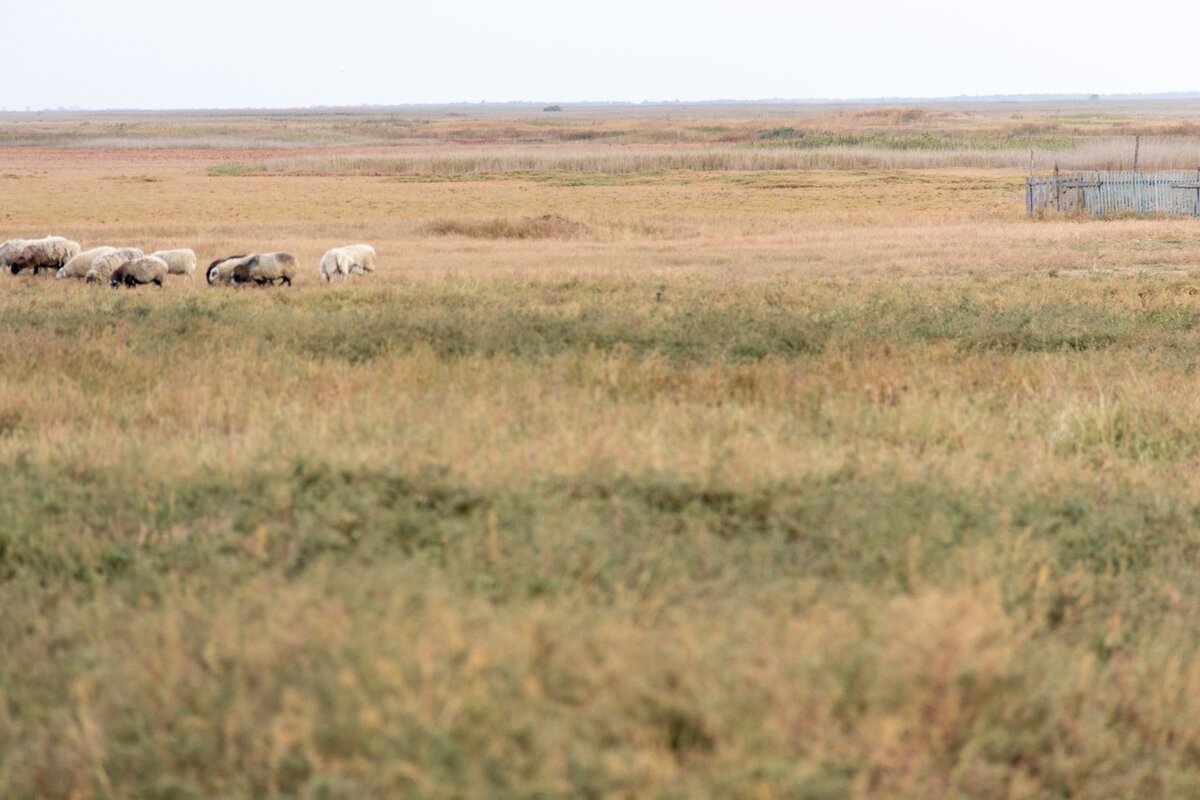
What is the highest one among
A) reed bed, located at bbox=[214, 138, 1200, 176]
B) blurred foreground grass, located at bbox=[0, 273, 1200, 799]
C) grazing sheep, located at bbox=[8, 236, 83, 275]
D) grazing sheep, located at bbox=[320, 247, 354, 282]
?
reed bed, located at bbox=[214, 138, 1200, 176]

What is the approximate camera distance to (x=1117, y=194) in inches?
1363

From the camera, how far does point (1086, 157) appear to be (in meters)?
59.4

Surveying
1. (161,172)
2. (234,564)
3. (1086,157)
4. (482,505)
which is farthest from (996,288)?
(161,172)

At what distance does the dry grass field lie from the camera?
3865 millimetres

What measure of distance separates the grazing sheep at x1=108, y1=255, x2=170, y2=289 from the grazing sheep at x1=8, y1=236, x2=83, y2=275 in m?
2.51

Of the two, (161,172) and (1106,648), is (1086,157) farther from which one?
(1106,648)

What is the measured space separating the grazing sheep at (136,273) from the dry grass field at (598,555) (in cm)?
517

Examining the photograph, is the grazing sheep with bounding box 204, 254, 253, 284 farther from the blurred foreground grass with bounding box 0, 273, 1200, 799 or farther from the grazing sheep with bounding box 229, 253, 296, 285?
the blurred foreground grass with bounding box 0, 273, 1200, 799

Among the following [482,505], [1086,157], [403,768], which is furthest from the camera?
[1086,157]

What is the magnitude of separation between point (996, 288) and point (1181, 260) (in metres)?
6.22

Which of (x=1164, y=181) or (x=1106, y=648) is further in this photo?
(x=1164, y=181)

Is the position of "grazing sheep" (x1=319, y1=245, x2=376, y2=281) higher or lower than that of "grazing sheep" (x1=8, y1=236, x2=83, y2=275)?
lower

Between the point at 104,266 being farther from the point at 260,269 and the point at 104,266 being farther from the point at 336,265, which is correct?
the point at 336,265

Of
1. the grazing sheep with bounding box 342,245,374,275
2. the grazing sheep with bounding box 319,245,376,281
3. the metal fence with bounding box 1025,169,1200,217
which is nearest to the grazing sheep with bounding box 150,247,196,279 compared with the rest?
the grazing sheep with bounding box 319,245,376,281
